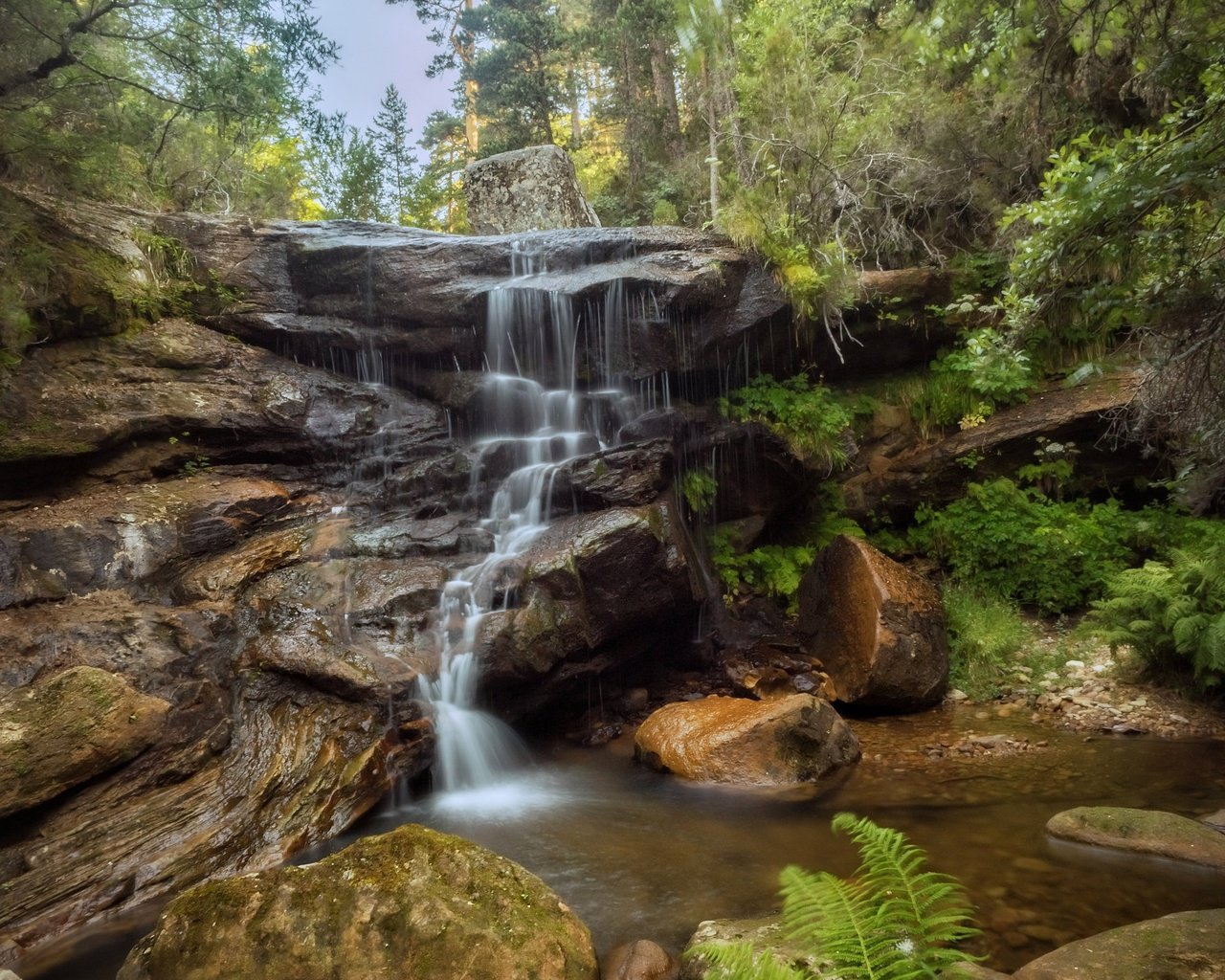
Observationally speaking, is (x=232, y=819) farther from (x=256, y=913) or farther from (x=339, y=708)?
(x=256, y=913)

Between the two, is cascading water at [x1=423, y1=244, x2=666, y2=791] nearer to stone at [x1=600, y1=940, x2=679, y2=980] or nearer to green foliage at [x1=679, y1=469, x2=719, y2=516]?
green foliage at [x1=679, y1=469, x2=719, y2=516]

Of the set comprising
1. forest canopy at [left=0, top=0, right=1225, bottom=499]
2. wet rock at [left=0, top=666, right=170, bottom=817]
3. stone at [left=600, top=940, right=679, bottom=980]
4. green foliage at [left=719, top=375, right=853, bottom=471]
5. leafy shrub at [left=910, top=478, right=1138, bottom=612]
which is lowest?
stone at [left=600, top=940, right=679, bottom=980]

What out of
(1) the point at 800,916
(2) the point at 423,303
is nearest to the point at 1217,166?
(1) the point at 800,916

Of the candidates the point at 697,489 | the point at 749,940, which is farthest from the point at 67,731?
the point at 697,489

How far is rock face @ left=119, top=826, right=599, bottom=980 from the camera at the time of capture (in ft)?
9.98

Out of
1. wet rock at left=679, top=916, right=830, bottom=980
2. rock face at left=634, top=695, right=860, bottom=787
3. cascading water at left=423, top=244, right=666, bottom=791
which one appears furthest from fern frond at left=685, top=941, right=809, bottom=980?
cascading water at left=423, top=244, right=666, bottom=791

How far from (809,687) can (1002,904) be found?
389cm

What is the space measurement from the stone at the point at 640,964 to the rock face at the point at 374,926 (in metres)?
0.15

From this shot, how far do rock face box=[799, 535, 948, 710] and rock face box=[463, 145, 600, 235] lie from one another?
9.74 m

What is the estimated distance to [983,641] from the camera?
7863 mm

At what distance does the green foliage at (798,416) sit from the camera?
9.98 m

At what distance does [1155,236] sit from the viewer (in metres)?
3.48

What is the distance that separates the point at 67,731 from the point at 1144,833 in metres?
6.92

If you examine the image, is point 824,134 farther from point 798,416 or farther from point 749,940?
point 749,940
